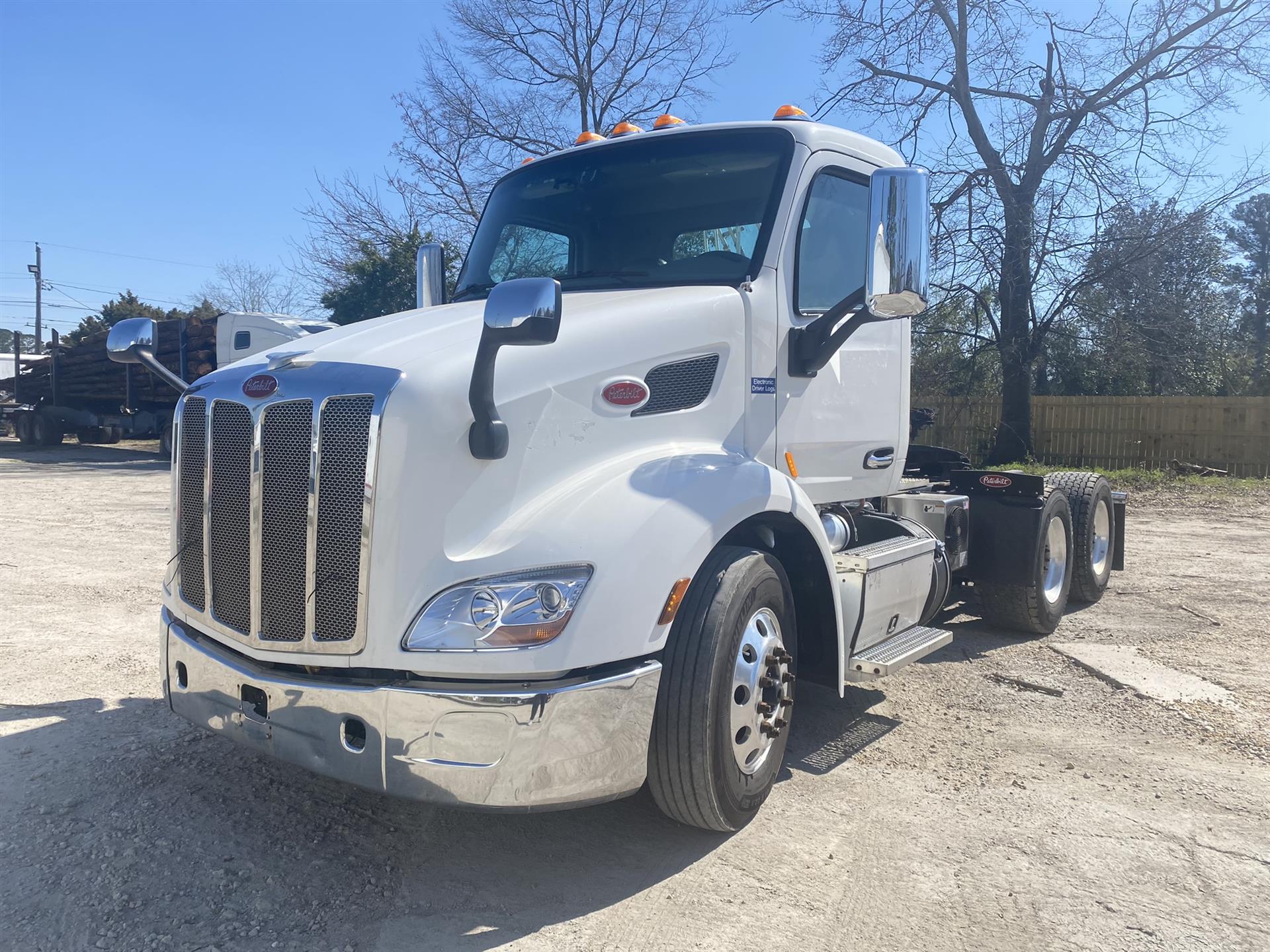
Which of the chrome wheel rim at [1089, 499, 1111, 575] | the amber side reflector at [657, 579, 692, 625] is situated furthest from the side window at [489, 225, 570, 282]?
the chrome wheel rim at [1089, 499, 1111, 575]

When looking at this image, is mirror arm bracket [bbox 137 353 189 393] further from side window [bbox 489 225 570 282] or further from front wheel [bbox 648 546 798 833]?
front wheel [bbox 648 546 798 833]

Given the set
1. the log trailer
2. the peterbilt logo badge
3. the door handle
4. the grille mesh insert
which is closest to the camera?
the peterbilt logo badge

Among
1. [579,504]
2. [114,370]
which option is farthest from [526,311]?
[114,370]

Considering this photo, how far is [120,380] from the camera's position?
25.8 meters

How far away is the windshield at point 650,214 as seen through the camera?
4043 mm

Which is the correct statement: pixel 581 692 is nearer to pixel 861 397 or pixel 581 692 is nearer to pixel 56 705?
pixel 861 397

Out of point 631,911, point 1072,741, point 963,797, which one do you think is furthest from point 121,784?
point 1072,741

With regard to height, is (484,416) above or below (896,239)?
below

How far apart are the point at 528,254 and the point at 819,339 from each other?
1.51m

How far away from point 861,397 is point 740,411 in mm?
1130

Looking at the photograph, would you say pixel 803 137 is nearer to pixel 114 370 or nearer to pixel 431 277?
pixel 431 277

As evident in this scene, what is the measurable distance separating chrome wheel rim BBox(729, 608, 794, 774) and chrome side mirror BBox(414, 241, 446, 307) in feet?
9.23

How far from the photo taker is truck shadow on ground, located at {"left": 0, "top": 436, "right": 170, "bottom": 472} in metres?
21.9

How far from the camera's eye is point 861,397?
469 centimetres
